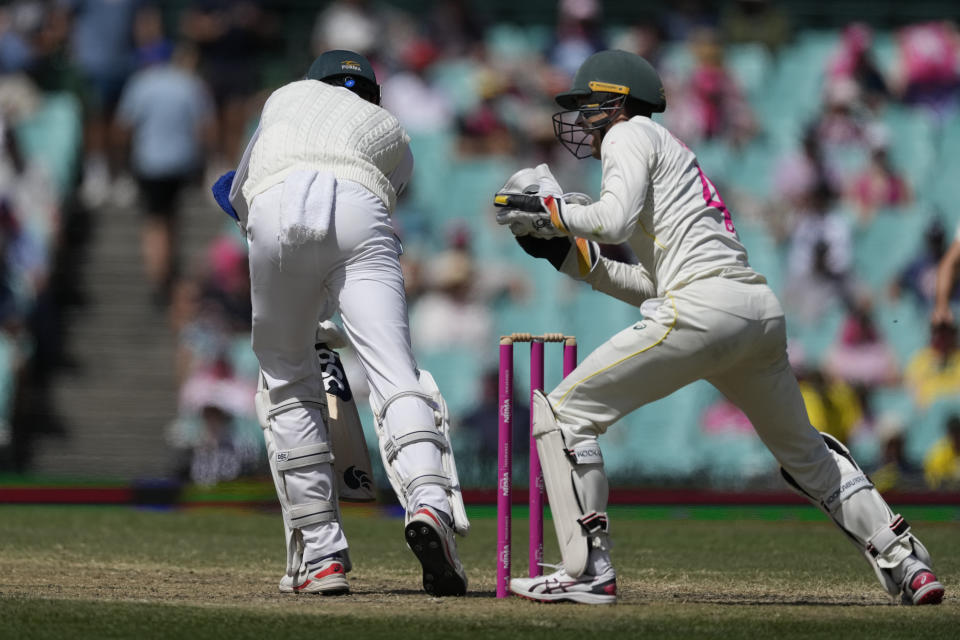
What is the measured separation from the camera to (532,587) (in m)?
5.31

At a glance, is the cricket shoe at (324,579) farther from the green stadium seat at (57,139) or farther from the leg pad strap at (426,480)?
the green stadium seat at (57,139)

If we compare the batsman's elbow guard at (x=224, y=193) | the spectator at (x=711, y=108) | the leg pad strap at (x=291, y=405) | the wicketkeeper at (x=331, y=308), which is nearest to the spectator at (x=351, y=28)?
the spectator at (x=711, y=108)

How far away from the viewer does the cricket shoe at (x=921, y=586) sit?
5.41 metres

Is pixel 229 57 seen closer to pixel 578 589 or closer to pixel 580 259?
pixel 580 259

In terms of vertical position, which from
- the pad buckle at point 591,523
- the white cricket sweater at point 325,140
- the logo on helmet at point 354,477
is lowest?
the logo on helmet at point 354,477

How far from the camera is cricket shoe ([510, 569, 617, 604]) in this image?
5223 mm

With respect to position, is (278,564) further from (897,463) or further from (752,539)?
(897,463)

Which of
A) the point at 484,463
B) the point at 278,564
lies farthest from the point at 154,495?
the point at 278,564

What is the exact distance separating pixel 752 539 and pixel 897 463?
308cm

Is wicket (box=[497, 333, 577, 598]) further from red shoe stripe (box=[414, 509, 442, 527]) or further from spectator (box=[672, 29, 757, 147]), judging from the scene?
spectator (box=[672, 29, 757, 147])

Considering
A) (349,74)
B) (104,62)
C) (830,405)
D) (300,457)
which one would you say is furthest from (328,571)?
(104,62)

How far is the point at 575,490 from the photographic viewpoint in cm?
528

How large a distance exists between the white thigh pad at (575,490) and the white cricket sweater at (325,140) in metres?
1.19

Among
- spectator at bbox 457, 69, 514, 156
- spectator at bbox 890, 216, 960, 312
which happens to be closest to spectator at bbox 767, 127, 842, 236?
spectator at bbox 890, 216, 960, 312
